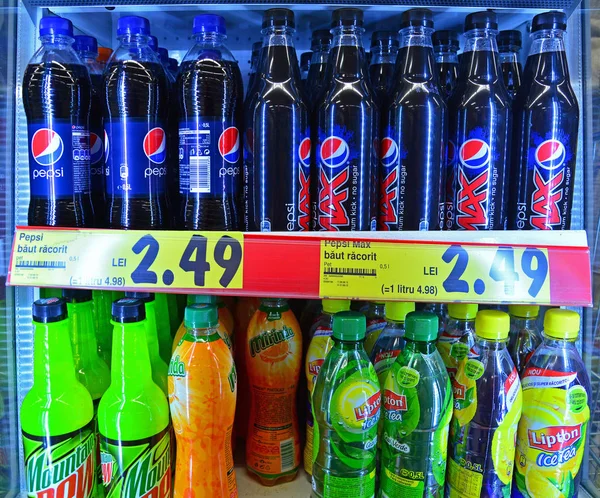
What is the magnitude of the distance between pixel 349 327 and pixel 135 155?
A: 20.0 inches

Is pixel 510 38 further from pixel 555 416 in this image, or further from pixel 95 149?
pixel 95 149

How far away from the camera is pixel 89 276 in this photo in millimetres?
826

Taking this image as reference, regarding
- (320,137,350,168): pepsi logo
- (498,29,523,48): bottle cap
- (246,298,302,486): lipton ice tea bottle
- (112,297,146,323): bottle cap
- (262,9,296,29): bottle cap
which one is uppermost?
(498,29,523,48): bottle cap

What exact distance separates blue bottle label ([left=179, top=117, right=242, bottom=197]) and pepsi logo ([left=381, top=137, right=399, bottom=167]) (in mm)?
288

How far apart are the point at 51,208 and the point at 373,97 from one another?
2.15ft

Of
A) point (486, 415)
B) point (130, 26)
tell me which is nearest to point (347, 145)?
point (130, 26)

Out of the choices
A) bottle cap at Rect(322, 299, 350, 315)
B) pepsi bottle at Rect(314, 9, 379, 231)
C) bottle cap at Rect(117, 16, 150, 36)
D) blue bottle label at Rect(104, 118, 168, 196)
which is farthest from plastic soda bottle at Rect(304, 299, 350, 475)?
bottle cap at Rect(117, 16, 150, 36)

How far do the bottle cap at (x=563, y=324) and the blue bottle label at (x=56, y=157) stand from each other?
3.04 feet

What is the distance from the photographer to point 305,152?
95 cm

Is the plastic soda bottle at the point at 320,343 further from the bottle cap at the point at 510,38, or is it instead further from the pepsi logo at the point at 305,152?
the bottle cap at the point at 510,38

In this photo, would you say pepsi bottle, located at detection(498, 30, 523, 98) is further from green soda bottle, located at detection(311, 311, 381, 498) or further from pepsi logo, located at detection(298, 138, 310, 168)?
green soda bottle, located at detection(311, 311, 381, 498)

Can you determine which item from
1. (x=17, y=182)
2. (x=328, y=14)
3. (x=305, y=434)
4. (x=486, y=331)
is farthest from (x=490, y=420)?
(x=17, y=182)

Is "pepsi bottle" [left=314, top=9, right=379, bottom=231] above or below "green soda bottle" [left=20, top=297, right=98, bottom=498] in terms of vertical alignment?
above

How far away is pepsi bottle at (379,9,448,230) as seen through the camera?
3.05 feet
